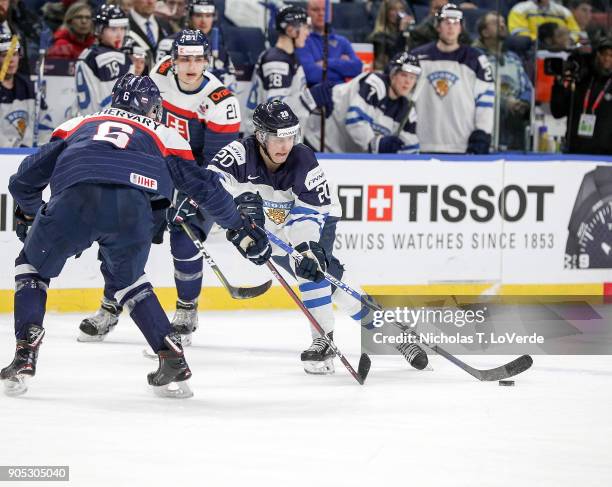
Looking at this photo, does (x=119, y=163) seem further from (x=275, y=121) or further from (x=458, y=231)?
(x=458, y=231)

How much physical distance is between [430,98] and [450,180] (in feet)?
2.27

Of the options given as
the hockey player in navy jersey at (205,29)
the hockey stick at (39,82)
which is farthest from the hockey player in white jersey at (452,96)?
the hockey stick at (39,82)

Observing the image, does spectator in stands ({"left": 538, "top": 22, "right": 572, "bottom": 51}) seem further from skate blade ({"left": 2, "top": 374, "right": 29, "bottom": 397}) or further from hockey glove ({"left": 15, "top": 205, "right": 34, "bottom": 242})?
skate blade ({"left": 2, "top": 374, "right": 29, "bottom": 397})

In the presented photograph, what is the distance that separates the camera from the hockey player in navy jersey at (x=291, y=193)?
196 inches

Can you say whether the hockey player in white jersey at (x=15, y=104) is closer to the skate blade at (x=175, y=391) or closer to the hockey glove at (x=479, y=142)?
the hockey glove at (x=479, y=142)

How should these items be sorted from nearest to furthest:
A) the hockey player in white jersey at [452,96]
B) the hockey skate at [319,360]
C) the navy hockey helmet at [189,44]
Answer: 1. the hockey skate at [319,360]
2. the navy hockey helmet at [189,44]
3. the hockey player in white jersey at [452,96]

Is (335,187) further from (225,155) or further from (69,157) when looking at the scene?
(69,157)

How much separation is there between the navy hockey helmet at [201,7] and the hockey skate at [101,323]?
1845mm

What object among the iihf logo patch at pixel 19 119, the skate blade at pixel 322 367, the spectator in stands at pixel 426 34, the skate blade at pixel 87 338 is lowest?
the skate blade at pixel 87 338

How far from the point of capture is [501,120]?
7.46 meters

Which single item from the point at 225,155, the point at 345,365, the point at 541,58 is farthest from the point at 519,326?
the point at 541,58

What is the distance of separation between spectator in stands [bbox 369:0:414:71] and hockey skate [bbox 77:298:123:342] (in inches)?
98.8

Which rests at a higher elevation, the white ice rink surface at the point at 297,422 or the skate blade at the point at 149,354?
the white ice rink surface at the point at 297,422

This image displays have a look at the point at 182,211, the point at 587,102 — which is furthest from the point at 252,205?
the point at 587,102
